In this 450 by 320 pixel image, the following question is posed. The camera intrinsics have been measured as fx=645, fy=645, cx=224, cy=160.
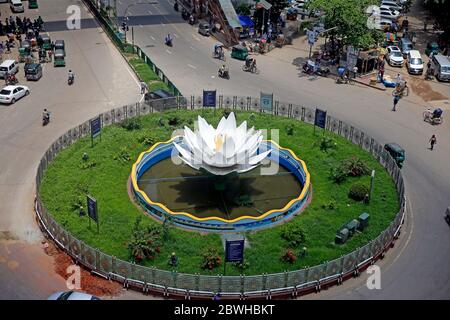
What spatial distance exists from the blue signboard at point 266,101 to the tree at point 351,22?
17501 millimetres

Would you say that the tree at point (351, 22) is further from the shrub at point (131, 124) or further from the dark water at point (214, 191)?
the shrub at point (131, 124)

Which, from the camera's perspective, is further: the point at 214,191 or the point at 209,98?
the point at 209,98

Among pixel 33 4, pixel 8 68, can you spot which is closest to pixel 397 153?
pixel 8 68

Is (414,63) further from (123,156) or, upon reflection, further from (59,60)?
(59,60)

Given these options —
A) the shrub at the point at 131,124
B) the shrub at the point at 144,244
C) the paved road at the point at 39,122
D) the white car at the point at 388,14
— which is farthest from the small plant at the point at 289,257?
the white car at the point at 388,14

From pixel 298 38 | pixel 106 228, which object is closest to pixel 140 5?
pixel 298 38

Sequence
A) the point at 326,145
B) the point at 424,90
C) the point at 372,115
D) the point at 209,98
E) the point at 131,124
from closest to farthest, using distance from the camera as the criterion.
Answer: the point at 326,145, the point at 131,124, the point at 209,98, the point at 372,115, the point at 424,90

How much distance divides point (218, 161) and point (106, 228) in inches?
358

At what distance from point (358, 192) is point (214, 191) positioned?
1092 cm

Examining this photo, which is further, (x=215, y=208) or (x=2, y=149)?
(x=2, y=149)

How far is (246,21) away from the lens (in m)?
92.1

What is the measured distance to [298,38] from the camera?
90938 mm

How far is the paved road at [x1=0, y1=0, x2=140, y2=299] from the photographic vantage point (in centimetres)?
4134
